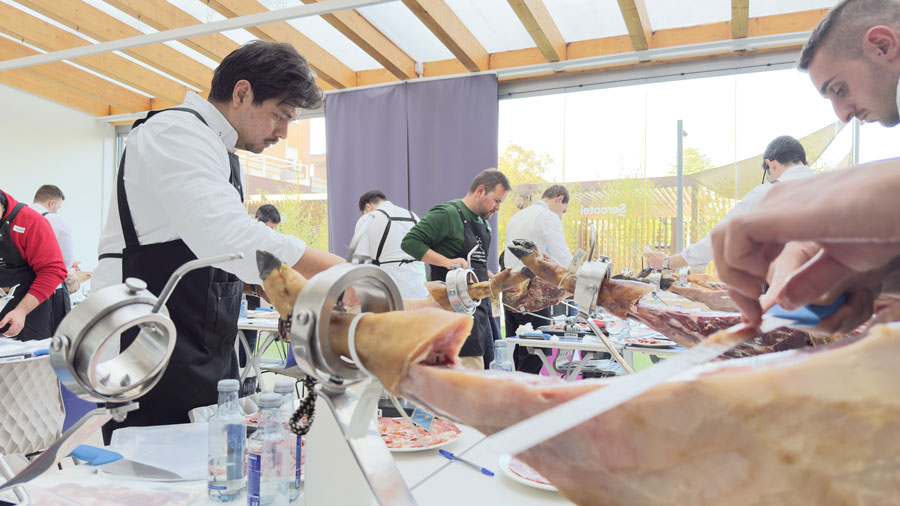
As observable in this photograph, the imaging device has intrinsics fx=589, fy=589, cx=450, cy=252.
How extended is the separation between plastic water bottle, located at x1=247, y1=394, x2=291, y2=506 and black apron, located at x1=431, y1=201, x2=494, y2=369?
277 centimetres

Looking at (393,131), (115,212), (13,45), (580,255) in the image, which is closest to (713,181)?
(393,131)

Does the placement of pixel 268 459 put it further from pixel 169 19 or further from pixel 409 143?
pixel 409 143

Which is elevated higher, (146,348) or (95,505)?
(146,348)

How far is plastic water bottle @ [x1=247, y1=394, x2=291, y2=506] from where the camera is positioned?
1211 millimetres

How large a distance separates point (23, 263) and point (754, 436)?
4807 mm

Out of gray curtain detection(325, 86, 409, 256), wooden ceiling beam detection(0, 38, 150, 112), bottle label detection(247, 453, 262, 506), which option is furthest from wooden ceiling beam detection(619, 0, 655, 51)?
wooden ceiling beam detection(0, 38, 150, 112)

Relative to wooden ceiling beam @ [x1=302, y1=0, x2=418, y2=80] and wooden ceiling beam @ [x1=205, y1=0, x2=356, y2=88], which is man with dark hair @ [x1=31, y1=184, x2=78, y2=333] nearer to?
wooden ceiling beam @ [x1=205, y1=0, x2=356, y2=88]

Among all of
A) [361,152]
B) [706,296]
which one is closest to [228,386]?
[706,296]

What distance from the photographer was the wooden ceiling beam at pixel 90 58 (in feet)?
22.7

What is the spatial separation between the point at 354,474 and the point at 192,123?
4.08 ft

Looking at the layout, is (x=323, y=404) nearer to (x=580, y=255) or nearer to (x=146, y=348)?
(x=146, y=348)

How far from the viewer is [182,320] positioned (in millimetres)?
1890

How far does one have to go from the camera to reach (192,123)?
6.06 feet

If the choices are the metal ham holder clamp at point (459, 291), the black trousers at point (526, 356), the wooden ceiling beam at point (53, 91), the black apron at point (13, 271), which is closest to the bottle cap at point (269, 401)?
the metal ham holder clamp at point (459, 291)
